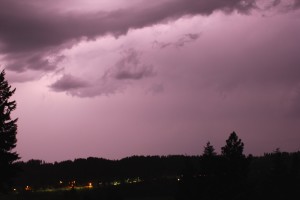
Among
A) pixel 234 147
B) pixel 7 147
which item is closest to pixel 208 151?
pixel 234 147

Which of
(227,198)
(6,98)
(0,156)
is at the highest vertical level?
(6,98)

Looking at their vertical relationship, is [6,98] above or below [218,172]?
above

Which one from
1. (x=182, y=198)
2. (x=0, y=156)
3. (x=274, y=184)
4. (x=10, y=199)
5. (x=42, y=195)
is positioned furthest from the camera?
(x=42, y=195)

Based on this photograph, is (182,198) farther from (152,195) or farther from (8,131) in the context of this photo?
(152,195)

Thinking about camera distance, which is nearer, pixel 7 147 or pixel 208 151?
pixel 7 147

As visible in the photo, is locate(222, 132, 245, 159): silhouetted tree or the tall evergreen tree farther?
locate(222, 132, 245, 159): silhouetted tree

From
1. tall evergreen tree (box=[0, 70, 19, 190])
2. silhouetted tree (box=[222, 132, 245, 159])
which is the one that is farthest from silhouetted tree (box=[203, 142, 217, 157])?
tall evergreen tree (box=[0, 70, 19, 190])

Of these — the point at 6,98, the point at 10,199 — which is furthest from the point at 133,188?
the point at 6,98

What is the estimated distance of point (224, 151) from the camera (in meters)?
55.4

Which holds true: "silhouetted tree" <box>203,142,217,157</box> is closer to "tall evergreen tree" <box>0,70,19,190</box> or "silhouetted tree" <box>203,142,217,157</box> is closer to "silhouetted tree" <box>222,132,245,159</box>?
"silhouetted tree" <box>222,132,245,159</box>

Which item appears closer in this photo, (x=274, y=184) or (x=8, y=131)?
(x=8, y=131)

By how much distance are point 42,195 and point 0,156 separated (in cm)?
14987

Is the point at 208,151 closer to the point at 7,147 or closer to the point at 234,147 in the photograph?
the point at 234,147

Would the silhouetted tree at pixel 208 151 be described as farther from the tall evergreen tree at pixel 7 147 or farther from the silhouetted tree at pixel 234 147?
the tall evergreen tree at pixel 7 147
